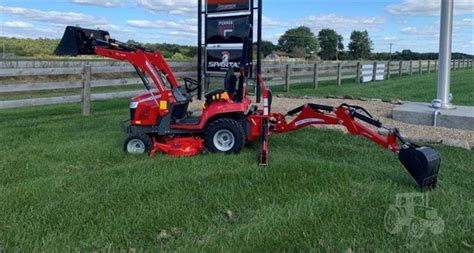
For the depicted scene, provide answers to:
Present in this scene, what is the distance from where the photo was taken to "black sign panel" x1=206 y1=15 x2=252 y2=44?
11.6 metres

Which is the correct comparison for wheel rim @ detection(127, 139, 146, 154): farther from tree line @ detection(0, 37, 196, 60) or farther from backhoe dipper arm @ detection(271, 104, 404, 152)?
tree line @ detection(0, 37, 196, 60)

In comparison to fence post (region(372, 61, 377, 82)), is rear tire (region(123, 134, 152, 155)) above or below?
below

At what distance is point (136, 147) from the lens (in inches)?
251

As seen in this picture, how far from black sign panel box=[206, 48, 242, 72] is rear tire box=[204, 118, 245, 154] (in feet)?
18.4

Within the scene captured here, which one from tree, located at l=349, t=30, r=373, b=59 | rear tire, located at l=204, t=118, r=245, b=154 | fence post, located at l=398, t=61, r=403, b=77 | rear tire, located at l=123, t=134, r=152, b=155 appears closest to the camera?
rear tire, located at l=204, t=118, r=245, b=154

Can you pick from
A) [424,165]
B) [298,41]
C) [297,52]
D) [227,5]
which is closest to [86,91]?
[227,5]

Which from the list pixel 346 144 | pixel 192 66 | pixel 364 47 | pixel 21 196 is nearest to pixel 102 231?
pixel 21 196

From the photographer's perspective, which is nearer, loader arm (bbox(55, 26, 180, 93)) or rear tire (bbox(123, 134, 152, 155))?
rear tire (bbox(123, 134, 152, 155))

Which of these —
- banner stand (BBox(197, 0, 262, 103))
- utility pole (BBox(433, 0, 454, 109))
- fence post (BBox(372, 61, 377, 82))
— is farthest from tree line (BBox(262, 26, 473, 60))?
utility pole (BBox(433, 0, 454, 109))

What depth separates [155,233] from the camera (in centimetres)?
378

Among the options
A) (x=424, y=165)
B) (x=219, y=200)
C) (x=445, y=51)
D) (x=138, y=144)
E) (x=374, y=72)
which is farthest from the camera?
(x=374, y=72)

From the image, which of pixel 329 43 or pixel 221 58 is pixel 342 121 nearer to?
pixel 221 58

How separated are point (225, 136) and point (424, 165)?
2476 mm

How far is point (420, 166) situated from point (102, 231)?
2.90m
